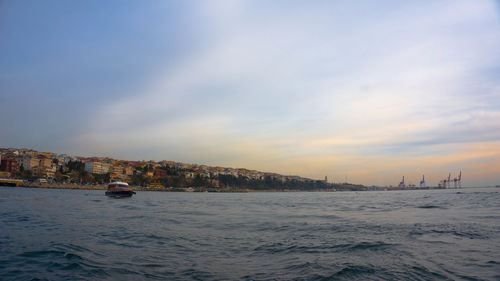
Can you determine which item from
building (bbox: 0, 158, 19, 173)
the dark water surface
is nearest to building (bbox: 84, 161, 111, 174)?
building (bbox: 0, 158, 19, 173)

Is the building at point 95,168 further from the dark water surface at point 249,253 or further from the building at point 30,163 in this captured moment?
the dark water surface at point 249,253

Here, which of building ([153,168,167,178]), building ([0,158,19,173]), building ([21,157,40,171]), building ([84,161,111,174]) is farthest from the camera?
building ([153,168,167,178])

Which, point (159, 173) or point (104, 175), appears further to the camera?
point (159, 173)

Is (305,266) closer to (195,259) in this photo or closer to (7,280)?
(195,259)

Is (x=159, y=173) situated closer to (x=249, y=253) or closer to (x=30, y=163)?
(x=30, y=163)

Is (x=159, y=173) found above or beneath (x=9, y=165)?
beneath

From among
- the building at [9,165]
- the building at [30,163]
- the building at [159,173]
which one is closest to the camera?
the building at [9,165]

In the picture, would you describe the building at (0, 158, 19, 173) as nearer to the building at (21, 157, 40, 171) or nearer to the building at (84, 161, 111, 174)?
the building at (21, 157, 40, 171)

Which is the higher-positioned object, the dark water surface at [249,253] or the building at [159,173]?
the dark water surface at [249,253]

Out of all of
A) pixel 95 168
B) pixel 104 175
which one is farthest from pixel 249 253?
pixel 95 168

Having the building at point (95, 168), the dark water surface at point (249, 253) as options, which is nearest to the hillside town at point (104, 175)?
the building at point (95, 168)

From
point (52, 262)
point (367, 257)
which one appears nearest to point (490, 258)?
point (367, 257)

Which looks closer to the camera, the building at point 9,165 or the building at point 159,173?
the building at point 9,165

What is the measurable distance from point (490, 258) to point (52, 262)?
1068 cm
